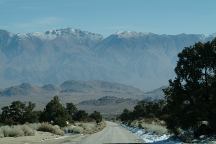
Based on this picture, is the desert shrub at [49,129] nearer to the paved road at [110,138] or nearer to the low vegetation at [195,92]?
the paved road at [110,138]

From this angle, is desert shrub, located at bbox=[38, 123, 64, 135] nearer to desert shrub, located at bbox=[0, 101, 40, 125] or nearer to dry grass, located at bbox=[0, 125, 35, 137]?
dry grass, located at bbox=[0, 125, 35, 137]

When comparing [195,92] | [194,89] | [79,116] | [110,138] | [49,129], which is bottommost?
[110,138]

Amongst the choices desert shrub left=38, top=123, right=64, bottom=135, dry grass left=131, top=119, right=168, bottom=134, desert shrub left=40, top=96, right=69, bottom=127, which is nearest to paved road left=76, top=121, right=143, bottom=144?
dry grass left=131, top=119, right=168, bottom=134

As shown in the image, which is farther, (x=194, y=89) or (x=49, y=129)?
(x=49, y=129)

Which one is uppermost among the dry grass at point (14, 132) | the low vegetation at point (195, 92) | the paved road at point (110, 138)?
the low vegetation at point (195, 92)

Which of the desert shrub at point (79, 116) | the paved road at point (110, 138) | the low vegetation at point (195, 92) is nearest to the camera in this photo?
the low vegetation at point (195, 92)

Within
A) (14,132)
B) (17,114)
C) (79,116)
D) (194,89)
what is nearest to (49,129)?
(14,132)

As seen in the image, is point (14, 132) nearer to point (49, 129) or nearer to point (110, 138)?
point (110, 138)

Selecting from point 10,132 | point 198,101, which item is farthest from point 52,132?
point 198,101

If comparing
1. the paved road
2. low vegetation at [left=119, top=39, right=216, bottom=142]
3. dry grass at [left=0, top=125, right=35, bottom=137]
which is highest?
low vegetation at [left=119, top=39, right=216, bottom=142]

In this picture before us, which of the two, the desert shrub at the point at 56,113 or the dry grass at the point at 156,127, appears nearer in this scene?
the dry grass at the point at 156,127

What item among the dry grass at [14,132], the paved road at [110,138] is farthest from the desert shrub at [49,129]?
the dry grass at [14,132]

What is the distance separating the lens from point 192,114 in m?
38.6

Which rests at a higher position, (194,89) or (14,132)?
(194,89)
